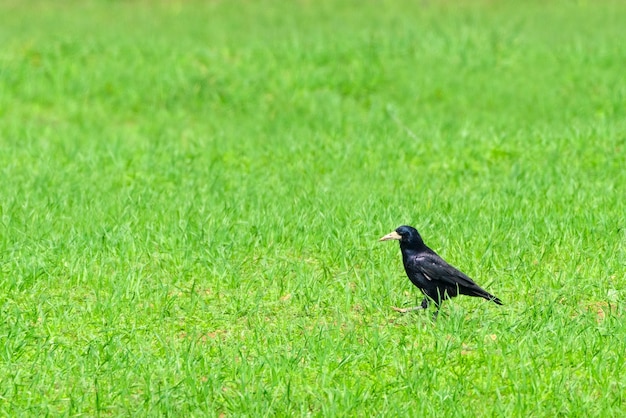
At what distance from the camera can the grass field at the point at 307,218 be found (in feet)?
20.3

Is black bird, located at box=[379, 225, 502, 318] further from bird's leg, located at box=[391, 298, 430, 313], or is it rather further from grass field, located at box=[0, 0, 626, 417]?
grass field, located at box=[0, 0, 626, 417]

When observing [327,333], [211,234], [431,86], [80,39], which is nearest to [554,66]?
[431,86]

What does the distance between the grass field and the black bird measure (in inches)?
5.4

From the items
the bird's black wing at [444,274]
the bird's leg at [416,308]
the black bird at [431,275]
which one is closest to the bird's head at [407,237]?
the black bird at [431,275]

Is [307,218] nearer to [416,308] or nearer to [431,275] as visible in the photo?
[416,308]

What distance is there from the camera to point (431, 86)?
1675cm

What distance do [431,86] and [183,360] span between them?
11.1 meters

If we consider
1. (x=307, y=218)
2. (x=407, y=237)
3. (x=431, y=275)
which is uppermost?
(x=407, y=237)

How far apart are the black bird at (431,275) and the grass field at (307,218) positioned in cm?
14

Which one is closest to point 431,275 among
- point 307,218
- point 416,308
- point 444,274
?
point 444,274

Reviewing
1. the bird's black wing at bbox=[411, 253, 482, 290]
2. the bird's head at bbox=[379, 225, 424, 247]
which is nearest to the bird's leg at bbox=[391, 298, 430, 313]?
the bird's black wing at bbox=[411, 253, 482, 290]

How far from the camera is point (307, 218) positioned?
9.47 m

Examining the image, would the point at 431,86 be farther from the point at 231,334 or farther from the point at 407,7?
the point at 231,334

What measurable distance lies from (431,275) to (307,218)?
8.41 feet
